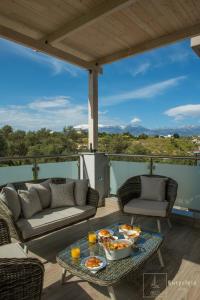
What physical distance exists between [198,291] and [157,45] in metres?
3.76

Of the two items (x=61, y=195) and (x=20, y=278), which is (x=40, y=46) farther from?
(x=20, y=278)

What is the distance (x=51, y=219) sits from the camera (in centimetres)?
290

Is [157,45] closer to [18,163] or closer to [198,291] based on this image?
[18,163]

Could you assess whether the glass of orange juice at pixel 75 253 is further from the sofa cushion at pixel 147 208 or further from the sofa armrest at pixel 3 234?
the sofa cushion at pixel 147 208

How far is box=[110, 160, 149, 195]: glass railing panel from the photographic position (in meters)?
4.57

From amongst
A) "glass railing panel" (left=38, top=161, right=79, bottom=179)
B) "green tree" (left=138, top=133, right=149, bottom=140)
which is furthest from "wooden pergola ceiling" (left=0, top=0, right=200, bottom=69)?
"green tree" (left=138, top=133, right=149, bottom=140)

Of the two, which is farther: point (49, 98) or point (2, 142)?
point (49, 98)

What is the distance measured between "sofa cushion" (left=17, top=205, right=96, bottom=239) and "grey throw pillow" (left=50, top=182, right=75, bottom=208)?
93 millimetres

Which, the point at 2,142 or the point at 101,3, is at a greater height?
the point at 101,3

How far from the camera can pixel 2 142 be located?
11531 mm

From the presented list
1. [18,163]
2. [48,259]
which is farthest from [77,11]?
[48,259]

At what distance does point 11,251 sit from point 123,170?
3196 mm

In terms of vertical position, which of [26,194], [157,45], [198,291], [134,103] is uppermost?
[134,103]

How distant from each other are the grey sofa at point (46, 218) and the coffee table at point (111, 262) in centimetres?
61
